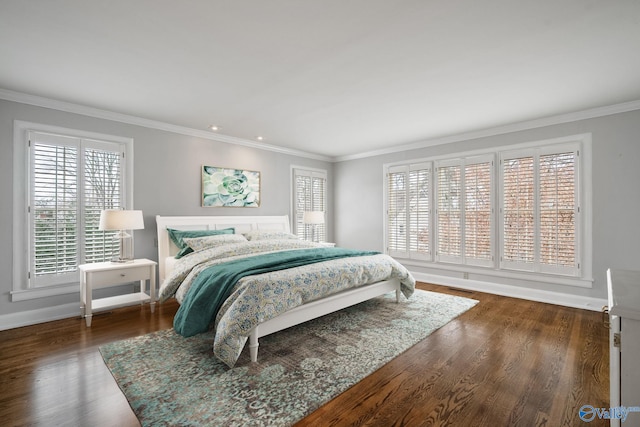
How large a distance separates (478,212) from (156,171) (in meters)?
4.79

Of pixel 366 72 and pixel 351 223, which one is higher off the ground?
pixel 366 72

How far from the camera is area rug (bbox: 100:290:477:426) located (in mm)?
1850

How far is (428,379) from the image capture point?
2.23 meters

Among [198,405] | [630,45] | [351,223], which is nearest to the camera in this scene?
[198,405]

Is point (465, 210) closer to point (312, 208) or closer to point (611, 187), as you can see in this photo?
point (611, 187)

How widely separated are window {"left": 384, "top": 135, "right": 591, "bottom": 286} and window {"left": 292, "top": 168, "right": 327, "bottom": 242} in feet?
4.61

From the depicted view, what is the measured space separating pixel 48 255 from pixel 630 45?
579cm

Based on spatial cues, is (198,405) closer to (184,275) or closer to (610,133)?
(184,275)

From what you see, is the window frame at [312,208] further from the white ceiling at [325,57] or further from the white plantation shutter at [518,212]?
the white plantation shutter at [518,212]

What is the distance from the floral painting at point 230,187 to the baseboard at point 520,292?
10.7ft

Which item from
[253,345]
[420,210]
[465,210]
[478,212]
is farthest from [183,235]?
[478,212]

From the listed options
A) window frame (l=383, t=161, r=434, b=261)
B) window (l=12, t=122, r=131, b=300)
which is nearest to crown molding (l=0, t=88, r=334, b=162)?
window (l=12, t=122, r=131, b=300)

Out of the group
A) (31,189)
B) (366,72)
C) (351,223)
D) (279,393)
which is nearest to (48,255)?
(31,189)

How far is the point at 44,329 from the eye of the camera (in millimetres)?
3154
